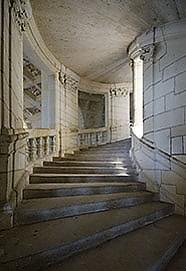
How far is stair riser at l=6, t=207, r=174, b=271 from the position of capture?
185 centimetres

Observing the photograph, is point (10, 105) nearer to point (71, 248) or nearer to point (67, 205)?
point (67, 205)

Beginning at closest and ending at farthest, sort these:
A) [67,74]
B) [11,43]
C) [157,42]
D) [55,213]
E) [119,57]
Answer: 1. [55,213]
2. [11,43]
3. [157,42]
4. [119,57]
5. [67,74]

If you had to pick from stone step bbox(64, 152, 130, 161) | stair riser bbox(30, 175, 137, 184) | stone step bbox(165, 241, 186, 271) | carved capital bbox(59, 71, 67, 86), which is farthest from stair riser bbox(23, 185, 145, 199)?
carved capital bbox(59, 71, 67, 86)

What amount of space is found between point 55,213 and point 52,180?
1.38 m

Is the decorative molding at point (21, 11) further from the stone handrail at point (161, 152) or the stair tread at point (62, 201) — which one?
the stone handrail at point (161, 152)

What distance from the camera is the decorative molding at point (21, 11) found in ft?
9.85

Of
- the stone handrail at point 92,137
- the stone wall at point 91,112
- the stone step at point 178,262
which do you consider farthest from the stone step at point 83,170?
the stone wall at point 91,112

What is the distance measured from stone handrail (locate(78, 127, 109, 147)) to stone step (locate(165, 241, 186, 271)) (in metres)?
4.73

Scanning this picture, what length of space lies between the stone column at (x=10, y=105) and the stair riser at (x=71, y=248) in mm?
609

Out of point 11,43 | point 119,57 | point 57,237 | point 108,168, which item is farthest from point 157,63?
point 57,237

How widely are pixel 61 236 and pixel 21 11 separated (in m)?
2.61

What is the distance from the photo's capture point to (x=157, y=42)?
415 cm

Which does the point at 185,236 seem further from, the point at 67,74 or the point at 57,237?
the point at 67,74

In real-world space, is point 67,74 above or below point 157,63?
above
